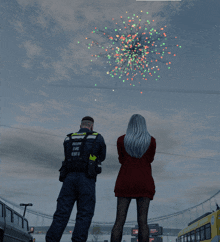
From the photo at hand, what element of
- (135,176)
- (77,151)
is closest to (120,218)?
(135,176)

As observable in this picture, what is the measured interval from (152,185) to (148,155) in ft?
1.33

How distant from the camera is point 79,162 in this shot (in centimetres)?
399

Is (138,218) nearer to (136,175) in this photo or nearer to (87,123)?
(136,175)

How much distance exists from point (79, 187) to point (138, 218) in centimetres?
90

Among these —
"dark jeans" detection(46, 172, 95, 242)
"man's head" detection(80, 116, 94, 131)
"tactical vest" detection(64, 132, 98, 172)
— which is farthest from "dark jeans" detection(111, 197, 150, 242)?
"man's head" detection(80, 116, 94, 131)

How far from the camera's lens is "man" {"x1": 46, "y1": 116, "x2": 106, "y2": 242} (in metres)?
3.76

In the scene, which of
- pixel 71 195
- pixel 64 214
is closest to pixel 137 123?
pixel 71 195

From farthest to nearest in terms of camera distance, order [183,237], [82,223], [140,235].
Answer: [183,237] < [82,223] < [140,235]

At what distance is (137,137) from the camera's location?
375 cm

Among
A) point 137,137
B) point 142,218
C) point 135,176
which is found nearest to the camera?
point 142,218

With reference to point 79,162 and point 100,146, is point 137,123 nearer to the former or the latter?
point 100,146

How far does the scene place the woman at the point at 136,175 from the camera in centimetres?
349

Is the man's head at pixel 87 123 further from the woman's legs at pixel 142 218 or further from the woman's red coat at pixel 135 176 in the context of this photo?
the woman's legs at pixel 142 218

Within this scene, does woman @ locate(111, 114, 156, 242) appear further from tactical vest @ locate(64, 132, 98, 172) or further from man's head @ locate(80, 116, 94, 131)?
man's head @ locate(80, 116, 94, 131)
